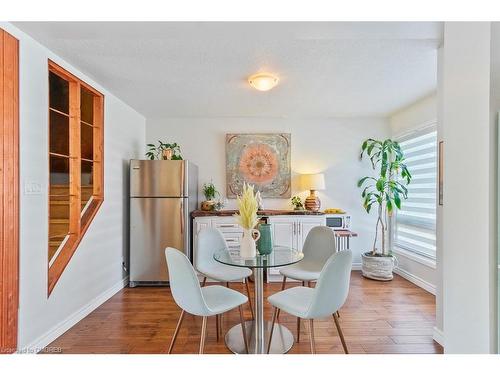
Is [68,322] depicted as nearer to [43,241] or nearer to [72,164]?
[43,241]

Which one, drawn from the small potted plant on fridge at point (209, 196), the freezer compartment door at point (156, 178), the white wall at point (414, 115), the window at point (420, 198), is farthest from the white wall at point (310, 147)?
the freezer compartment door at point (156, 178)

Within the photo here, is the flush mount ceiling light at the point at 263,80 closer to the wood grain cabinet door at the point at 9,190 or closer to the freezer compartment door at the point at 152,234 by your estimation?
the freezer compartment door at the point at 152,234

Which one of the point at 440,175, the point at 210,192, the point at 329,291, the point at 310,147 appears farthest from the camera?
the point at 310,147

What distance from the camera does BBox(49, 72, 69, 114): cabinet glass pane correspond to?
2926mm

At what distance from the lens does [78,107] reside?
252 centimetres

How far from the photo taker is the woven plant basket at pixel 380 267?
Result: 138 inches

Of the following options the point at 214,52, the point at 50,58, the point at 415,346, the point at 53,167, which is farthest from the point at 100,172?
the point at 415,346

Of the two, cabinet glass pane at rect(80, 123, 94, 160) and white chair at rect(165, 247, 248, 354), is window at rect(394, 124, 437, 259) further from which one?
cabinet glass pane at rect(80, 123, 94, 160)

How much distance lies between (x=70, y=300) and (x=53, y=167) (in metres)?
1.79

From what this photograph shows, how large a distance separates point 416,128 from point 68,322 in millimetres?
4364

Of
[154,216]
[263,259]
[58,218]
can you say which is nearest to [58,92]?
[58,218]

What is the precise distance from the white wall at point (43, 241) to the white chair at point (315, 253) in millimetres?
1895

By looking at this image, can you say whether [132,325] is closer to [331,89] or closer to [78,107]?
[78,107]

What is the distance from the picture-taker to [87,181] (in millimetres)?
3072
